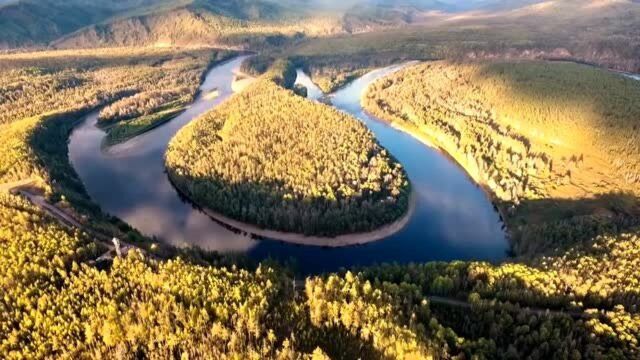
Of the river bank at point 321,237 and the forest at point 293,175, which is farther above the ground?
the forest at point 293,175

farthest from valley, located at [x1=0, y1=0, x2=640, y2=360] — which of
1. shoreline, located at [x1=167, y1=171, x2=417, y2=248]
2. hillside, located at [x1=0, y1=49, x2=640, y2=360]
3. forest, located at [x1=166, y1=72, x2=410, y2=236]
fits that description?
forest, located at [x1=166, y1=72, x2=410, y2=236]

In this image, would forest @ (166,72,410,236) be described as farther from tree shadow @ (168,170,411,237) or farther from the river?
the river

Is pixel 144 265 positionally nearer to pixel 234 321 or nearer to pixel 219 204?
pixel 234 321

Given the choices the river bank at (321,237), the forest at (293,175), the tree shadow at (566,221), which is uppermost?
the forest at (293,175)

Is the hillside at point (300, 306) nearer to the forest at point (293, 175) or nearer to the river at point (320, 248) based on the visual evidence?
the river at point (320, 248)

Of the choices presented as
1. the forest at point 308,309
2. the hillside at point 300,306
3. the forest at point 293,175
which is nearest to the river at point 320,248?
the forest at point 293,175

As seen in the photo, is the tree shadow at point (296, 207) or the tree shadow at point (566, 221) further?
the tree shadow at point (296, 207)

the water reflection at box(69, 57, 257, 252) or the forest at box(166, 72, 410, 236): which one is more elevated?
the forest at box(166, 72, 410, 236)

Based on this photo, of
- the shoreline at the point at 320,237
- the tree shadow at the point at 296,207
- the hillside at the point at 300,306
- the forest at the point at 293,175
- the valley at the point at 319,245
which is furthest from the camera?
the forest at the point at 293,175

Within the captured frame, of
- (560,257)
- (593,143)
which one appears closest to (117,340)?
(560,257)
